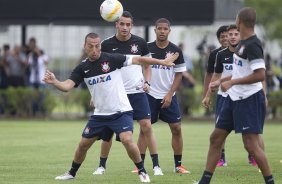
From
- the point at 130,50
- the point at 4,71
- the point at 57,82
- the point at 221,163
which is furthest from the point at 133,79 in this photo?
the point at 4,71

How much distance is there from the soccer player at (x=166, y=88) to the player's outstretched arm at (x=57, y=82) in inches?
102

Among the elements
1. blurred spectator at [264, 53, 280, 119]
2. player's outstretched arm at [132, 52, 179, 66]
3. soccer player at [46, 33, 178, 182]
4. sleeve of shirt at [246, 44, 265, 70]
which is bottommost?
blurred spectator at [264, 53, 280, 119]

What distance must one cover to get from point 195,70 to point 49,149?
1991 centimetres

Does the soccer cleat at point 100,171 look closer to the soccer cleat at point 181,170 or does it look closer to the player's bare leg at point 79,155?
the player's bare leg at point 79,155

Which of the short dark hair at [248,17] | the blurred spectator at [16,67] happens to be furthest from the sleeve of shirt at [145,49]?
the blurred spectator at [16,67]

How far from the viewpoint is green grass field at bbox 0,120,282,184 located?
540 inches

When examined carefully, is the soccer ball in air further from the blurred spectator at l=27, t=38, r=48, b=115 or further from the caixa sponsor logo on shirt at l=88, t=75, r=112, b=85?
the blurred spectator at l=27, t=38, r=48, b=115

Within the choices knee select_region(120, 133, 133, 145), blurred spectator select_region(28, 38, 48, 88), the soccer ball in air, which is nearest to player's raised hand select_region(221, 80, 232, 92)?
knee select_region(120, 133, 133, 145)

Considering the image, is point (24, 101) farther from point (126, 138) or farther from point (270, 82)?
point (126, 138)

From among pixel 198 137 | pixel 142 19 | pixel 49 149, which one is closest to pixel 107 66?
pixel 49 149

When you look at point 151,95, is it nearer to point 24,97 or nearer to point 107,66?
point 107,66

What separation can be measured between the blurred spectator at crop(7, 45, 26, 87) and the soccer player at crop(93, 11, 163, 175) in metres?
16.9

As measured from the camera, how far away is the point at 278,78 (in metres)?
32.6

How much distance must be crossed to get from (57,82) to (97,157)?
5192 mm
